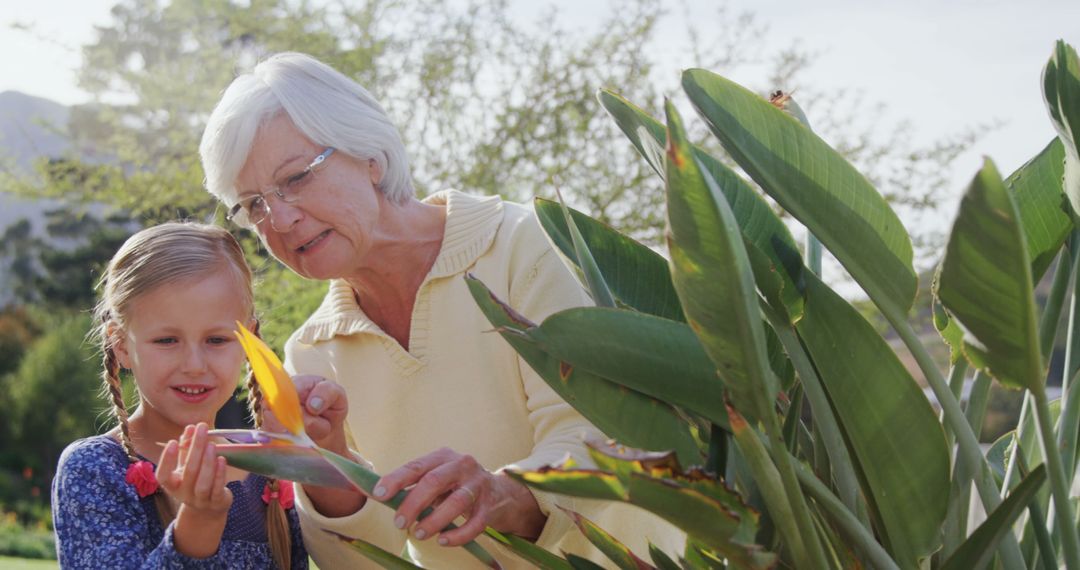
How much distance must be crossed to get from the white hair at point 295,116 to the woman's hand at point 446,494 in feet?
2.53

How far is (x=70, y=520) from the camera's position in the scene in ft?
5.57

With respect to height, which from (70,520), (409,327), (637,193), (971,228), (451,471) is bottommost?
(70,520)

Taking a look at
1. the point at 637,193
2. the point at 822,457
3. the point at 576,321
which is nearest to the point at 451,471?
the point at 576,321

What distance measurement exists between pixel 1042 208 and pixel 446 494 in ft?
2.38

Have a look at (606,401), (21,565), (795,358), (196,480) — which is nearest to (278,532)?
(196,480)

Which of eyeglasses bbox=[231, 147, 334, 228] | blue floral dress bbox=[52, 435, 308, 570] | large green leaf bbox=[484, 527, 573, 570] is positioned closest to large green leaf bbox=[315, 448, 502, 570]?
large green leaf bbox=[484, 527, 573, 570]

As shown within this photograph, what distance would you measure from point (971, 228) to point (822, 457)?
1.58ft

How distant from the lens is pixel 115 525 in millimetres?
1697

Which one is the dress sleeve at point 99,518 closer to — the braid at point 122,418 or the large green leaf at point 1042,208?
the braid at point 122,418

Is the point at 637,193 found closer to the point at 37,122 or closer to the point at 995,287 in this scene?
the point at 37,122

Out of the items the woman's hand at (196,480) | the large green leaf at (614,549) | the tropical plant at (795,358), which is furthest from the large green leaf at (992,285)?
the woman's hand at (196,480)

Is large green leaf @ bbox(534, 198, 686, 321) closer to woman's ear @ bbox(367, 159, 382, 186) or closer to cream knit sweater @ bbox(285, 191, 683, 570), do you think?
cream knit sweater @ bbox(285, 191, 683, 570)

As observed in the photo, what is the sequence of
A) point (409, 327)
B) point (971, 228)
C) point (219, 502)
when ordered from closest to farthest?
1. point (971, 228)
2. point (219, 502)
3. point (409, 327)

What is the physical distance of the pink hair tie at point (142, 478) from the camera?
1.76 meters
